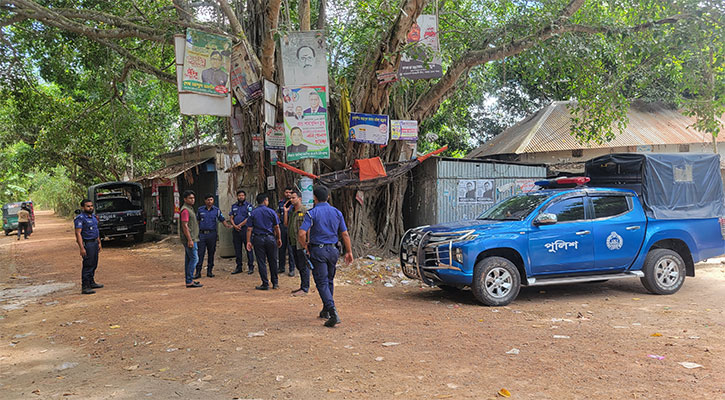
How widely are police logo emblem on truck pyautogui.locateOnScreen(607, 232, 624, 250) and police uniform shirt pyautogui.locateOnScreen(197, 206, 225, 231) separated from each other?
256 inches

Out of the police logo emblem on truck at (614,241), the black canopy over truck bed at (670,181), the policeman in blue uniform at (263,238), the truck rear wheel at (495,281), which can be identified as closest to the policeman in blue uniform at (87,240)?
the policeman in blue uniform at (263,238)

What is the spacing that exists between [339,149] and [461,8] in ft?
17.7

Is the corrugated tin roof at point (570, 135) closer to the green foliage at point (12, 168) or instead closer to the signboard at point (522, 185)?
the signboard at point (522, 185)

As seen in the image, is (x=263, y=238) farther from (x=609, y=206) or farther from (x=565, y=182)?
(x=609, y=206)

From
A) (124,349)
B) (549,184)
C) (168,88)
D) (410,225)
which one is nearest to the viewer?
(124,349)

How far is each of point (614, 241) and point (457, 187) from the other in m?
4.86

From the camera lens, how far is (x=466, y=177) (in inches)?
480

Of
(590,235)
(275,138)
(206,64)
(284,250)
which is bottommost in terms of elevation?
(284,250)

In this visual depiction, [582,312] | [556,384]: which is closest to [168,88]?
[582,312]

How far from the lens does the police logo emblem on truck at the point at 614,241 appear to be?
754 cm

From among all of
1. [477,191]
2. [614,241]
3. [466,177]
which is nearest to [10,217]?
[466,177]

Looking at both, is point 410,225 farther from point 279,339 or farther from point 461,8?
point 279,339

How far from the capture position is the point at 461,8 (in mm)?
Answer: 13609

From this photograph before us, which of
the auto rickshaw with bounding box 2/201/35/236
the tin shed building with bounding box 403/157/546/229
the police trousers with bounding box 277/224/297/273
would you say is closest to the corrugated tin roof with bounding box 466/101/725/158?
the tin shed building with bounding box 403/157/546/229
